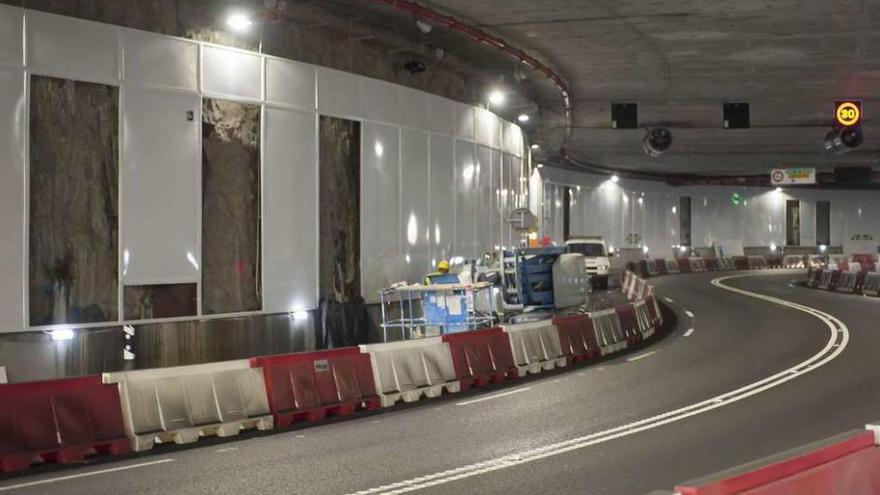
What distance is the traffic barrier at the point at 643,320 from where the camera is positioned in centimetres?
2288

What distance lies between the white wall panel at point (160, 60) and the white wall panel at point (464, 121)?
10.1 meters

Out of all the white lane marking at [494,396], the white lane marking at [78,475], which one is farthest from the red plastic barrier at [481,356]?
the white lane marking at [78,475]

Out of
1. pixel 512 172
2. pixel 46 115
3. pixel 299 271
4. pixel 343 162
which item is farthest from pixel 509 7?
pixel 512 172

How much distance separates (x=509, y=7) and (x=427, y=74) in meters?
6.39

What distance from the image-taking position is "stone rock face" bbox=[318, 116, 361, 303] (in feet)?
67.9

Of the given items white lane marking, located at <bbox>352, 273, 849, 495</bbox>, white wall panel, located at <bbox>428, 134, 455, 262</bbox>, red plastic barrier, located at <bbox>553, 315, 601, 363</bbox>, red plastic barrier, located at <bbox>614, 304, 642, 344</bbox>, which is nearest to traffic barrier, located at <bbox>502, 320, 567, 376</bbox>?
red plastic barrier, located at <bbox>553, 315, 601, 363</bbox>

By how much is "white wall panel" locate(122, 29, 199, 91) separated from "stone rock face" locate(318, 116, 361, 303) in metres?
3.79

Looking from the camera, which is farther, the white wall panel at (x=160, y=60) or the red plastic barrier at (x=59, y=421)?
the white wall panel at (x=160, y=60)

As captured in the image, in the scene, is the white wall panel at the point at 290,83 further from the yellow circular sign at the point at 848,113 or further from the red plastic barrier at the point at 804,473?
the red plastic barrier at the point at 804,473

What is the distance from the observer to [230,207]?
18359 mm

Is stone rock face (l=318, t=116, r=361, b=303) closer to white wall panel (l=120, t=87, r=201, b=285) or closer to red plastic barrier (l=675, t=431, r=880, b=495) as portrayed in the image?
white wall panel (l=120, t=87, r=201, b=285)

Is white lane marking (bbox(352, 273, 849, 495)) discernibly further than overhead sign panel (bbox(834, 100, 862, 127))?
No

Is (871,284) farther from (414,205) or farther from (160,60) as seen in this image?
(160,60)

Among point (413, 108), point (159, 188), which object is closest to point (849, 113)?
point (413, 108)
